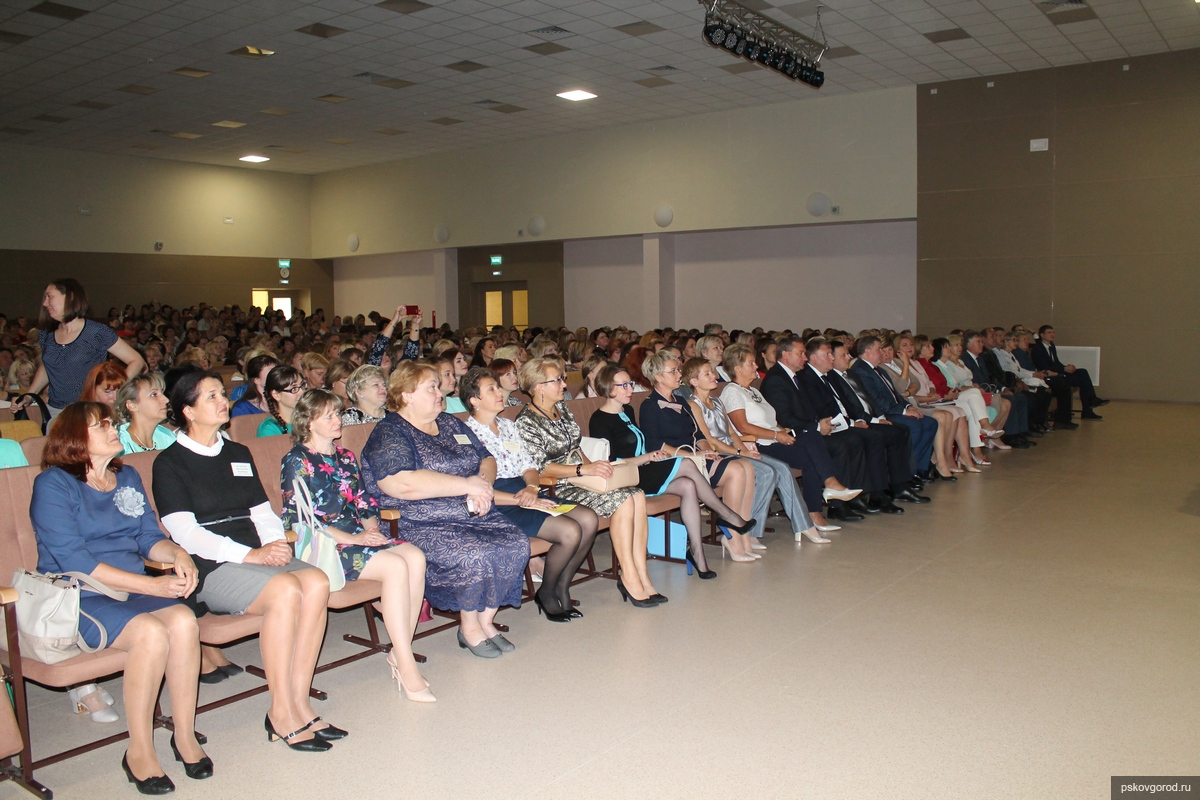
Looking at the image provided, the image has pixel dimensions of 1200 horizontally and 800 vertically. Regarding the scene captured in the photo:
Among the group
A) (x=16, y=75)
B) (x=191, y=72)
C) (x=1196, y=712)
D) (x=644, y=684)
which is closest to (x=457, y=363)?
(x=644, y=684)

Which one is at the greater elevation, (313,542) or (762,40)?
(762,40)

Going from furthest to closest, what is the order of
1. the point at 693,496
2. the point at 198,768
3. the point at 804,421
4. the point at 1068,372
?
the point at 1068,372
the point at 804,421
the point at 693,496
the point at 198,768

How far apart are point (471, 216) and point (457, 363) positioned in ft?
45.0

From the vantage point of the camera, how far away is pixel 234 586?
3301 mm

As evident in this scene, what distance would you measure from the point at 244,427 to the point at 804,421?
3.68 metres

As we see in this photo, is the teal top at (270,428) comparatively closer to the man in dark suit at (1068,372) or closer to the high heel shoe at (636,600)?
the high heel shoe at (636,600)

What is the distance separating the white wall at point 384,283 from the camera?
2161 cm

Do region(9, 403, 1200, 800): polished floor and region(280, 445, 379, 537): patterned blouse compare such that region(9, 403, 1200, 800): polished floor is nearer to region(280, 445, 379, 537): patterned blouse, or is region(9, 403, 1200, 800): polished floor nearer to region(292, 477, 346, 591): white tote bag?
region(292, 477, 346, 591): white tote bag

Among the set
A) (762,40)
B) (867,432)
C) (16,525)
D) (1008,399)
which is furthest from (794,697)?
(762,40)

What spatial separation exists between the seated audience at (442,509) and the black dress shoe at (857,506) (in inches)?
131

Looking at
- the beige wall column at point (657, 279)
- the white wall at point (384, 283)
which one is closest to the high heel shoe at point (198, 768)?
the beige wall column at point (657, 279)

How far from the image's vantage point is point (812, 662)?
3887 mm

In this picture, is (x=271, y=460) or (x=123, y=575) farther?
(x=271, y=460)

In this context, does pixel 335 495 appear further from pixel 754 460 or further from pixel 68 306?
pixel 754 460
